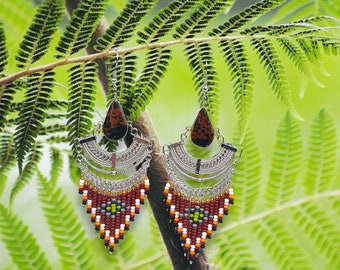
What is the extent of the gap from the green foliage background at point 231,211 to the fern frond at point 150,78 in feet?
0.72

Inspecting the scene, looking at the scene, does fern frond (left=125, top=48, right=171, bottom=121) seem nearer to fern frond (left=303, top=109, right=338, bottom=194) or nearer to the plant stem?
the plant stem

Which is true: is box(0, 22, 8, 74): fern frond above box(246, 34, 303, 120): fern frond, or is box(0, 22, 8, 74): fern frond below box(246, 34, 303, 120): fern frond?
below

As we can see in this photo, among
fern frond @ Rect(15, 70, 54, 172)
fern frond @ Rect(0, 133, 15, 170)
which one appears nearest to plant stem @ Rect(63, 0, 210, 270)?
fern frond @ Rect(15, 70, 54, 172)

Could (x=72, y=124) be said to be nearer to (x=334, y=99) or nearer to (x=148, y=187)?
(x=148, y=187)

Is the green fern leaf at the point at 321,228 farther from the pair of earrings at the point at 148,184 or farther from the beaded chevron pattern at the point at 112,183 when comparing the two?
the beaded chevron pattern at the point at 112,183

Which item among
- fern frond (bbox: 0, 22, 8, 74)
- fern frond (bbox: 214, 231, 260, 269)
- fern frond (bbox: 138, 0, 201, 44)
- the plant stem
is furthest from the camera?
fern frond (bbox: 214, 231, 260, 269)

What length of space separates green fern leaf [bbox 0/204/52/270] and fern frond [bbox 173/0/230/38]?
507 millimetres

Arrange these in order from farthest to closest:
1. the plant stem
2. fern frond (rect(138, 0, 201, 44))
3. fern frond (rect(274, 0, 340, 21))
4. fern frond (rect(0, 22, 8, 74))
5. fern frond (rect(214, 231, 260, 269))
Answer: fern frond (rect(274, 0, 340, 21)), fern frond (rect(214, 231, 260, 269)), the plant stem, fern frond (rect(138, 0, 201, 44)), fern frond (rect(0, 22, 8, 74))

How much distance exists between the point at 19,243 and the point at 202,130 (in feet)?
1.46

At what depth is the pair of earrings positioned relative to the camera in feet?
3.71

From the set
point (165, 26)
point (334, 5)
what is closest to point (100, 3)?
point (165, 26)

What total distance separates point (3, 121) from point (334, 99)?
0.90 meters

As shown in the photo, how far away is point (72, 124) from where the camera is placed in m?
1.09

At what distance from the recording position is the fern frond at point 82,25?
39.7 inches
